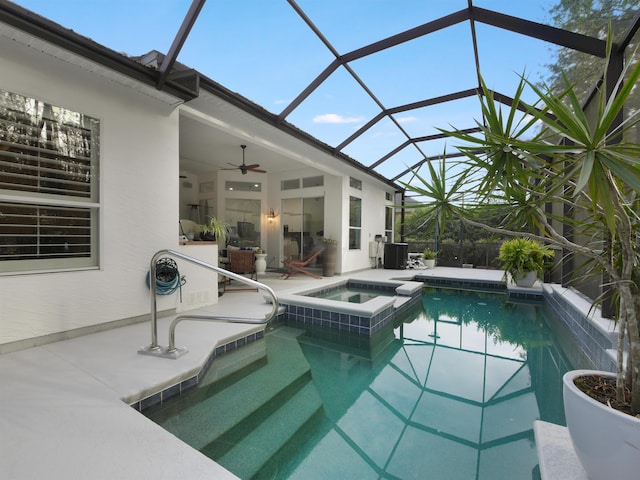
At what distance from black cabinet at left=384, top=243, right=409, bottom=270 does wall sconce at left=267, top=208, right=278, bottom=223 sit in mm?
3822

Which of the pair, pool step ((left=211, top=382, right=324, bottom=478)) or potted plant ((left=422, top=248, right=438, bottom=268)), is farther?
potted plant ((left=422, top=248, right=438, bottom=268))

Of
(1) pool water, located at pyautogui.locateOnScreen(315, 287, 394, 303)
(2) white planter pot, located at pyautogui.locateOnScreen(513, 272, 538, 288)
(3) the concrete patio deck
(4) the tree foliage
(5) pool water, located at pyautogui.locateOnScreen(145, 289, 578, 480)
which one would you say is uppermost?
(4) the tree foliage

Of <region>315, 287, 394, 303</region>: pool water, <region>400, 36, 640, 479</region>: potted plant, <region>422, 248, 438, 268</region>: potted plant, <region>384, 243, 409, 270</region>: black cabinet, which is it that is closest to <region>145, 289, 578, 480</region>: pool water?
<region>400, 36, 640, 479</region>: potted plant

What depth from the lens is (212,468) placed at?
57.0 inches

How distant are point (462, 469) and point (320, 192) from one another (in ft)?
25.0

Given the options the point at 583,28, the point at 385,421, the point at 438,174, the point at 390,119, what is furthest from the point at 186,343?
the point at 390,119

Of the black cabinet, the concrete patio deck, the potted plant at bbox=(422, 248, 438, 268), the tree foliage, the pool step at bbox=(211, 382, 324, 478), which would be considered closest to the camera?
the concrete patio deck

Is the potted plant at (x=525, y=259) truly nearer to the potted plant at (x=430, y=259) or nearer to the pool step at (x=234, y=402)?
the potted plant at (x=430, y=259)

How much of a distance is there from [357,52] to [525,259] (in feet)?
18.2

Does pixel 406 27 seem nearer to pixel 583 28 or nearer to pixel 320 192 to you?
pixel 583 28

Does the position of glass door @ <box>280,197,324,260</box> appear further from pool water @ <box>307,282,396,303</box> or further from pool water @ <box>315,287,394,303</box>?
pool water @ <box>315,287,394,303</box>

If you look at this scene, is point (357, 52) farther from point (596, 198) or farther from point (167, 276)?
point (596, 198)

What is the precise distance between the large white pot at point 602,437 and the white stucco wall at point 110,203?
4077 mm

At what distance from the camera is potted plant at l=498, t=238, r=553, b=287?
6684 mm
